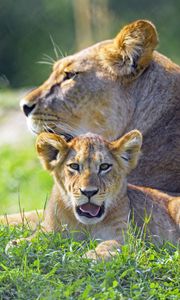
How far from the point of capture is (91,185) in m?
5.24

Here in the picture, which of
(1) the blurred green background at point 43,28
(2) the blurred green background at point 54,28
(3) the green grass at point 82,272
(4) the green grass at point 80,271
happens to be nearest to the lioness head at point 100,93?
(4) the green grass at point 80,271

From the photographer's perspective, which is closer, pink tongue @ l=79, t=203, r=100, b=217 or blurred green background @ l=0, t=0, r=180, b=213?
pink tongue @ l=79, t=203, r=100, b=217

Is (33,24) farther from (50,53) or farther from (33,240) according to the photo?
(33,240)

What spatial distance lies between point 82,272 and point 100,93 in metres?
1.71

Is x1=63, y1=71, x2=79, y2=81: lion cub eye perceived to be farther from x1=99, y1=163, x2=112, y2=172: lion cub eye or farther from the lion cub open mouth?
the lion cub open mouth

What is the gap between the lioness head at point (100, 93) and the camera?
6426 millimetres

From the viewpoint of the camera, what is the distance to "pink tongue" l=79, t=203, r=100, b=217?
5.29 metres

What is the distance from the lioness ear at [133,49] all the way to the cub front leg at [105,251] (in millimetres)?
1419

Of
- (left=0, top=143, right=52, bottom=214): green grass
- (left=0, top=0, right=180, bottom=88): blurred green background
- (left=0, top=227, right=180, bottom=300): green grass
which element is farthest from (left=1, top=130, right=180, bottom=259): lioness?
(left=0, top=0, right=180, bottom=88): blurred green background

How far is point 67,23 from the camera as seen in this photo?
17.6m

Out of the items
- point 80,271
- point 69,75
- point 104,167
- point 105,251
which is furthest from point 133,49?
point 80,271

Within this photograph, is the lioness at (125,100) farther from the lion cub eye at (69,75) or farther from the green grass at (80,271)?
the green grass at (80,271)

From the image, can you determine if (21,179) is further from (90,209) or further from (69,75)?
(90,209)

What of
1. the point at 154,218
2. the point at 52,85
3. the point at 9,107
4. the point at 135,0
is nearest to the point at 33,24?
the point at 135,0
